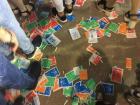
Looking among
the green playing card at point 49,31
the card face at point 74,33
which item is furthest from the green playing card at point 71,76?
the green playing card at point 49,31

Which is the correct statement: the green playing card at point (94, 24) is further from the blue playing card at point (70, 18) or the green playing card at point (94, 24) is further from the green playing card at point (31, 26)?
the green playing card at point (31, 26)

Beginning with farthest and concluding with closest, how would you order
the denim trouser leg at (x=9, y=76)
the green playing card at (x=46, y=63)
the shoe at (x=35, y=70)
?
the green playing card at (x=46, y=63)
the shoe at (x=35, y=70)
the denim trouser leg at (x=9, y=76)

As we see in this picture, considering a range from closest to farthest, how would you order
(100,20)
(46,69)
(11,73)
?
(11,73) → (46,69) → (100,20)

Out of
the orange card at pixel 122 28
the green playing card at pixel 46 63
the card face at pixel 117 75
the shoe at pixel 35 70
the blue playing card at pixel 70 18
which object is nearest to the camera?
the shoe at pixel 35 70

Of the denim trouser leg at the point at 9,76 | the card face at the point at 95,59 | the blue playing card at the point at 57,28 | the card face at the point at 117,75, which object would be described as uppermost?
the denim trouser leg at the point at 9,76

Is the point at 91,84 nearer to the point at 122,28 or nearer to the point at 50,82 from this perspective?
the point at 50,82

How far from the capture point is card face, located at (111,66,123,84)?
7.52 feet

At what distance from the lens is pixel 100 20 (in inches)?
101

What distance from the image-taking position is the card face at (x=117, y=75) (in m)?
2.29

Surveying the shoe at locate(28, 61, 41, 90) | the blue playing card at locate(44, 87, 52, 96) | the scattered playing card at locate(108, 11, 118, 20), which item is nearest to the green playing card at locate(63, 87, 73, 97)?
the blue playing card at locate(44, 87, 52, 96)

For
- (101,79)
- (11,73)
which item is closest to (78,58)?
(101,79)

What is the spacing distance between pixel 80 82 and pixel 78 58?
0.24 metres

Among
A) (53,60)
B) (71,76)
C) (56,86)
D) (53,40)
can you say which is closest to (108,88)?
(71,76)

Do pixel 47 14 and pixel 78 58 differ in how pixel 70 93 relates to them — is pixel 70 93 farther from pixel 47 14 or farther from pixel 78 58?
pixel 47 14
